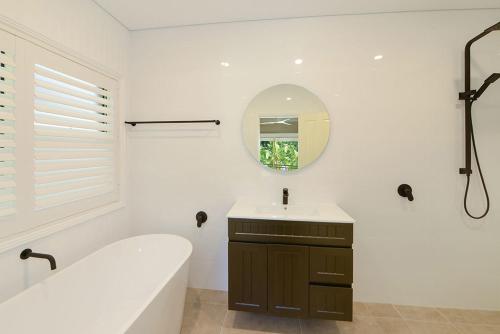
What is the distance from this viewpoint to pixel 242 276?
5.25ft

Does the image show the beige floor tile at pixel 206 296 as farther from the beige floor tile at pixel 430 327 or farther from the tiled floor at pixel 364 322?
the beige floor tile at pixel 430 327

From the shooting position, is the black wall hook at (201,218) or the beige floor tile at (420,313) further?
the black wall hook at (201,218)

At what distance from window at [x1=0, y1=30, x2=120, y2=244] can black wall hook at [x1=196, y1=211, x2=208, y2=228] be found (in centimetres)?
79

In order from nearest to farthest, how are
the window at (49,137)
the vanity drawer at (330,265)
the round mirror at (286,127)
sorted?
the window at (49,137) → the vanity drawer at (330,265) → the round mirror at (286,127)

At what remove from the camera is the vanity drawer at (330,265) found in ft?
4.96

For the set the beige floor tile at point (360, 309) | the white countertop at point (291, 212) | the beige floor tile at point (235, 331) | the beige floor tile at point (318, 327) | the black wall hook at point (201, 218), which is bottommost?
the beige floor tile at point (318, 327)

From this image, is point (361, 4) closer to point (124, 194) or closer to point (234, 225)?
point (234, 225)

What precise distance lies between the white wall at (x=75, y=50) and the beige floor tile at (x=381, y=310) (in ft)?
7.50

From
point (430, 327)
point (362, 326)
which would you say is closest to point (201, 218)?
point (362, 326)

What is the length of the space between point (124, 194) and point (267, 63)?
180 centimetres

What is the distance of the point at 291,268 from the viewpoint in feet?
5.11

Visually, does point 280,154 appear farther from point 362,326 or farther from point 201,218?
point 362,326

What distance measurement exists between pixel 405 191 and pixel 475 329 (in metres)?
1.09

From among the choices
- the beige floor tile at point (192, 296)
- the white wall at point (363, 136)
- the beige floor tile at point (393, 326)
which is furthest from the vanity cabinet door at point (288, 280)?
the beige floor tile at point (192, 296)
